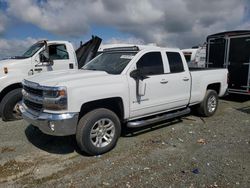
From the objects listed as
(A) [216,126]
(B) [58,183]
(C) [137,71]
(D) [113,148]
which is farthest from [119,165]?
(A) [216,126]

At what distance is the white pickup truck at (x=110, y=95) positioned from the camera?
13.4ft

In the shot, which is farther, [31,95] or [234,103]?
[234,103]

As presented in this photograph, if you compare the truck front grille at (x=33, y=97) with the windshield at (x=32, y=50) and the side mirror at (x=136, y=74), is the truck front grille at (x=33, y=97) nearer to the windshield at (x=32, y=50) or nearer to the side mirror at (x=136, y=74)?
the side mirror at (x=136, y=74)

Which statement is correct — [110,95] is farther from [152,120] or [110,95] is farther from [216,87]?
[216,87]

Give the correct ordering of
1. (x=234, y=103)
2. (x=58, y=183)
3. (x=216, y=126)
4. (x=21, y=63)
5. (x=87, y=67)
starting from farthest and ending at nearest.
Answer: (x=234, y=103)
(x=21, y=63)
(x=216, y=126)
(x=87, y=67)
(x=58, y=183)

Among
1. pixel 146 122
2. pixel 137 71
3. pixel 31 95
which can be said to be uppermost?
pixel 137 71

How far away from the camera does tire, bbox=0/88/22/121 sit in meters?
6.58

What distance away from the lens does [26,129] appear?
19.9 ft

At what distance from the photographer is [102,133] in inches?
181

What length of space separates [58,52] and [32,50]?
2.55ft

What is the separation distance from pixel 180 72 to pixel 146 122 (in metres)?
1.64

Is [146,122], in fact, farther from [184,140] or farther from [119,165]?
[119,165]

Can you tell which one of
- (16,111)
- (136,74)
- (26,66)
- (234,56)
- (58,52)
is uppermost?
(58,52)

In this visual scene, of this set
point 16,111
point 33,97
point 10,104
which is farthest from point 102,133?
point 16,111
